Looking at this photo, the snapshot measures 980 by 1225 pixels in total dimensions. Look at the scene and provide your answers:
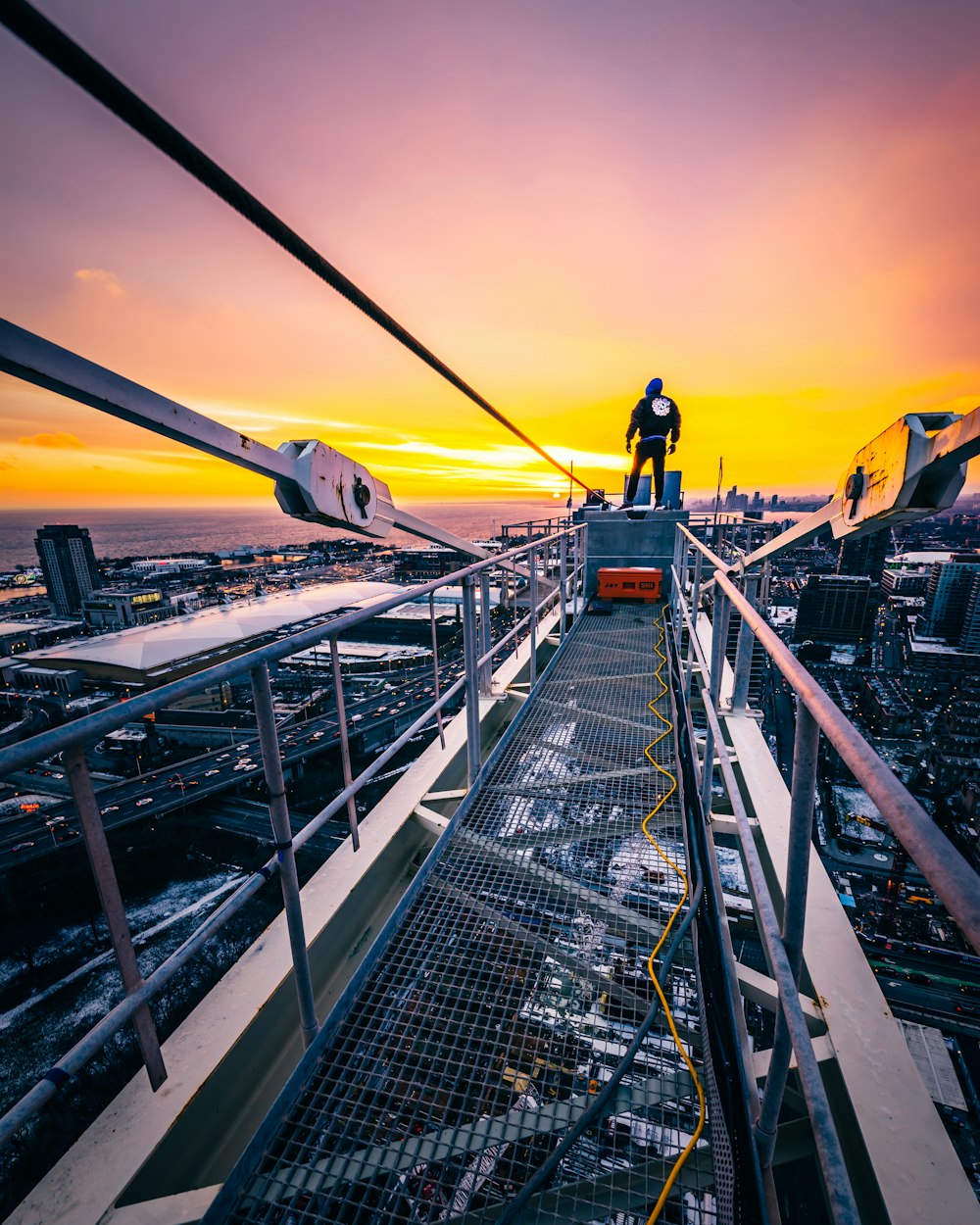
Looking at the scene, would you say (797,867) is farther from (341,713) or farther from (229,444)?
(229,444)

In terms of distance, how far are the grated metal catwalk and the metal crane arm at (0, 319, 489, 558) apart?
214cm

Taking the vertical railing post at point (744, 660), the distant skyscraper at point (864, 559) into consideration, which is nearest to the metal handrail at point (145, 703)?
the vertical railing post at point (744, 660)

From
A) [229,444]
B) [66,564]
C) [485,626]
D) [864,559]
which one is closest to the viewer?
[229,444]

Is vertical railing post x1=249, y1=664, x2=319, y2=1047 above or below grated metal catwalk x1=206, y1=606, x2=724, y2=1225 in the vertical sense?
above

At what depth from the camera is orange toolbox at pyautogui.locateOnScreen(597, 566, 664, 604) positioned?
8.44 metres

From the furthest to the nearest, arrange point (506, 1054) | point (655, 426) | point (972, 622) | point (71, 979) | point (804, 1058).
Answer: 1. point (972, 622)
2. point (71, 979)
3. point (655, 426)
4. point (506, 1054)
5. point (804, 1058)

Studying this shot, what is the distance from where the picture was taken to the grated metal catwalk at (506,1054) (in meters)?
1.56

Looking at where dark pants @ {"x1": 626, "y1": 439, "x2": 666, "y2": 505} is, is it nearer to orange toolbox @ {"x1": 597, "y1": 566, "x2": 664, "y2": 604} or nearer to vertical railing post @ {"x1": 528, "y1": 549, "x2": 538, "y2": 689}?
orange toolbox @ {"x1": 597, "y1": 566, "x2": 664, "y2": 604}

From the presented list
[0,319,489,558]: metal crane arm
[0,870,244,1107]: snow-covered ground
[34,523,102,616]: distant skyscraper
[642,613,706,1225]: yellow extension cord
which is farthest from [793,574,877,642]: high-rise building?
[34,523,102,616]: distant skyscraper

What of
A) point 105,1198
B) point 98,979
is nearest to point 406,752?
point 98,979

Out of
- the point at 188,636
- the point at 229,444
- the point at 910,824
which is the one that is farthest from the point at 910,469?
the point at 188,636

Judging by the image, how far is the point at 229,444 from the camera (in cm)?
232

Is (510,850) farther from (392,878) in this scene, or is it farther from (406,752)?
(406,752)

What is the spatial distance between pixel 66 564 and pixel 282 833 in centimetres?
4368
